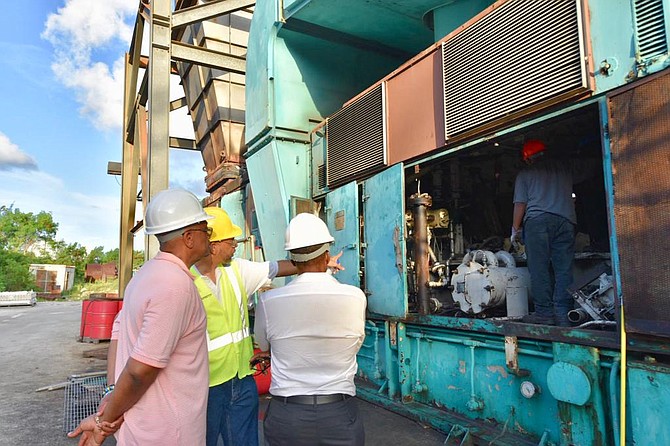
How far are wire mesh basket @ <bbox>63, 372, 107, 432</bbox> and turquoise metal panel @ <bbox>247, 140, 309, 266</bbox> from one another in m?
2.39

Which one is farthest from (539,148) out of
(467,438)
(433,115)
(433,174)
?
(467,438)

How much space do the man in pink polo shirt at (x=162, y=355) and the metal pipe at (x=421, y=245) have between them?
267cm

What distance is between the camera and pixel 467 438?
309 cm

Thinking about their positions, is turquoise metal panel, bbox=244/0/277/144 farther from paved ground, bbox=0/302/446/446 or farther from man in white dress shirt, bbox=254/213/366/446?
man in white dress shirt, bbox=254/213/366/446

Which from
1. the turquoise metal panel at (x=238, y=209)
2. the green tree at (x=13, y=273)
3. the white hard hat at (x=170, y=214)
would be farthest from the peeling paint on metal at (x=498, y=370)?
the green tree at (x=13, y=273)

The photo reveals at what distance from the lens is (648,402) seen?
2.25m

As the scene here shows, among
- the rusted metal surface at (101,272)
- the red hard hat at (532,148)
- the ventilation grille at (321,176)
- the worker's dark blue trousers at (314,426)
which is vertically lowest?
the worker's dark blue trousers at (314,426)

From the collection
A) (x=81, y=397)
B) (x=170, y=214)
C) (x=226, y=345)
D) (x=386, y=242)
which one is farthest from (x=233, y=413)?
(x=81, y=397)

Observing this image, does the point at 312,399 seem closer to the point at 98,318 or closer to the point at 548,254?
the point at 548,254

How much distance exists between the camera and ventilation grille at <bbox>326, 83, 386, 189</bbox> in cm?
445

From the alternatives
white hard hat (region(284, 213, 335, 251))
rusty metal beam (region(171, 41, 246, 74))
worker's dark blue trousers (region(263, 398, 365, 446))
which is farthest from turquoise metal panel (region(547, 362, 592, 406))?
rusty metal beam (region(171, 41, 246, 74))

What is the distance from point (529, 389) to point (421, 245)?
157 cm

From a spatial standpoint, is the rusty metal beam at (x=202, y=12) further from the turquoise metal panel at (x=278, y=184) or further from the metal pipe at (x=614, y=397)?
the metal pipe at (x=614, y=397)

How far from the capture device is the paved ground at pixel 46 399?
11.4ft
